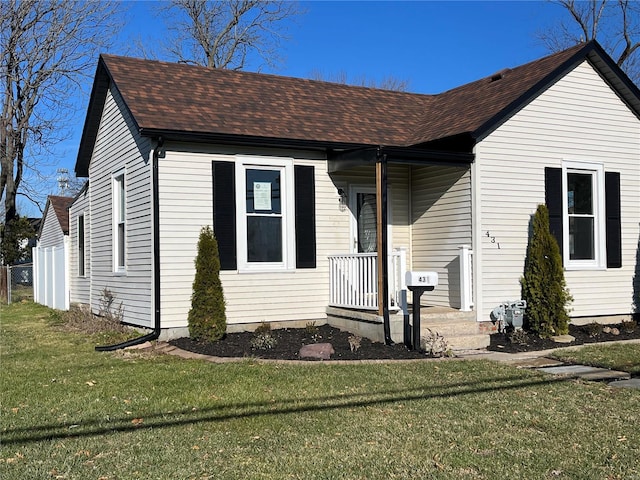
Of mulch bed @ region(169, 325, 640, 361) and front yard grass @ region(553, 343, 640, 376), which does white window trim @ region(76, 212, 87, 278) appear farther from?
front yard grass @ region(553, 343, 640, 376)

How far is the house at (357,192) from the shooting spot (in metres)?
10.0

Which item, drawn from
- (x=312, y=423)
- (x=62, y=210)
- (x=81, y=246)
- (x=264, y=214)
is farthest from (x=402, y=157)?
(x=62, y=210)

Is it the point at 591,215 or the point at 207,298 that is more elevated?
the point at 591,215

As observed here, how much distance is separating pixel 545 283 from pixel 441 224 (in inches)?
78.6

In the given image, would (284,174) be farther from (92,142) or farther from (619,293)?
(619,293)

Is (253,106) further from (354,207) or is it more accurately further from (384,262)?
(384,262)

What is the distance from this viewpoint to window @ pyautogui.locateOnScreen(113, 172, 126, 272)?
39.4ft

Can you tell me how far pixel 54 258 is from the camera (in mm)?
18438

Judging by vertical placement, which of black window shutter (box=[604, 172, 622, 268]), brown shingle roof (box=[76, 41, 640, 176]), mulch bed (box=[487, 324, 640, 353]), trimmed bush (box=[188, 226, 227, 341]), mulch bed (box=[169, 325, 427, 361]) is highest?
brown shingle roof (box=[76, 41, 640, 176])

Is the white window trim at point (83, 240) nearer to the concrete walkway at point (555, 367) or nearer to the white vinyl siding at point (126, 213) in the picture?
the white vinyl siding at point (126, 213)

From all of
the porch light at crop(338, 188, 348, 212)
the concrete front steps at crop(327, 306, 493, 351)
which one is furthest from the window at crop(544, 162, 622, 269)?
the porch light at crop(338, 188, 348, 212)

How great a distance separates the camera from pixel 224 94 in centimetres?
1168

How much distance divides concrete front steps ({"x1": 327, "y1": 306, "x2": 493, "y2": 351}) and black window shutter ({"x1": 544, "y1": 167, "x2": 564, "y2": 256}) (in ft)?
6.96

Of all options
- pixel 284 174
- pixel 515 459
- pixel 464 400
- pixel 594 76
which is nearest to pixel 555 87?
pixel 594 76
